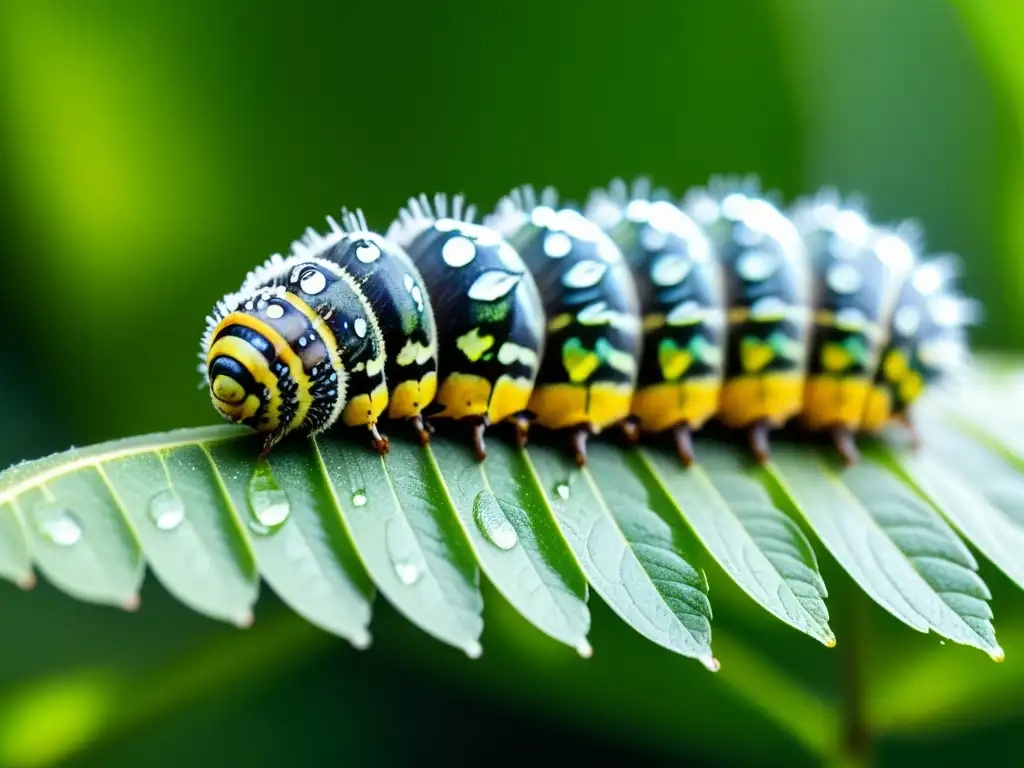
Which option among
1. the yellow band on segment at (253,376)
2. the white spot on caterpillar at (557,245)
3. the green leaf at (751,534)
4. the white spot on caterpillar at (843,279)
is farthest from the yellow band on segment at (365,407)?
the white spot on caterpillar at (843,279)

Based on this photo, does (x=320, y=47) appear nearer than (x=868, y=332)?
No

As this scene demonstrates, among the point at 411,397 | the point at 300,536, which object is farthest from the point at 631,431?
the point at 300,536

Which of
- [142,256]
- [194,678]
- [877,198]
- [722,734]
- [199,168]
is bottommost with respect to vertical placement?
[722,734]

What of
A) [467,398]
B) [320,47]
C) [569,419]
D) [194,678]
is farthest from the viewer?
[320,47]

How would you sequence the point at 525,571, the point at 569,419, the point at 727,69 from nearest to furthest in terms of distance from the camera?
1. the point at 525,571
2. the point at 569,419
3. the point at 727,69

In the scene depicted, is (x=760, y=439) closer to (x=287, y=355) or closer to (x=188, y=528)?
(x=287, y=355)

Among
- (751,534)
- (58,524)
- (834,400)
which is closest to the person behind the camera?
(58,524)

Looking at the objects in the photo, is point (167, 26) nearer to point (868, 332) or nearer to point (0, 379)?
point (0, 379)

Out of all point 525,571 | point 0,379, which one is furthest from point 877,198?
point 0,379
